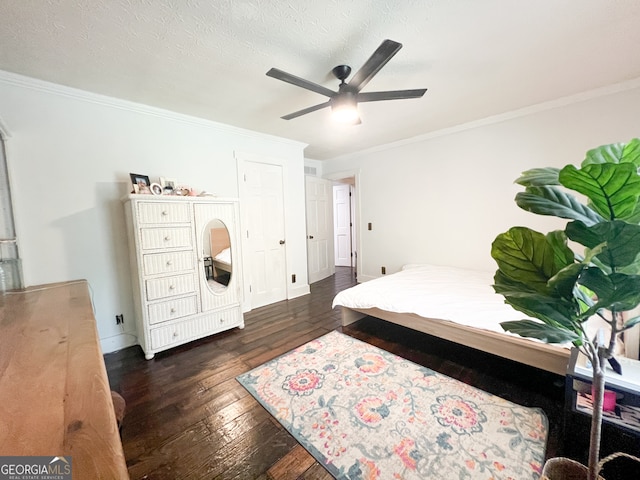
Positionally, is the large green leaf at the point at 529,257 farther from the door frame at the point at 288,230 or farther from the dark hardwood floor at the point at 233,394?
the door frame at the point at 288,230

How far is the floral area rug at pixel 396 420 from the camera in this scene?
1.24m

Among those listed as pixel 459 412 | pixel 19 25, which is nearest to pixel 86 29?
pixel 19 25

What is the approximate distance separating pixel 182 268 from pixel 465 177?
3.54m

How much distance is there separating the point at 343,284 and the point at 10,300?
390 centimetres

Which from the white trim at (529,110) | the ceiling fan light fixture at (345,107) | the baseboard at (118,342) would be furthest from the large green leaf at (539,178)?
the baseboard at (118,342)

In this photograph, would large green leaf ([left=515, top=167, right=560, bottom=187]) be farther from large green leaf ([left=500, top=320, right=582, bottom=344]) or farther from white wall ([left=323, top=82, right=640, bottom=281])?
white wall ([left=323, top=82, right=640, bottom=281])

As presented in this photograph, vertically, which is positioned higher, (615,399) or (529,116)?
(529,116)

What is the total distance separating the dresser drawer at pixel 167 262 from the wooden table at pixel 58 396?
0.91 metres

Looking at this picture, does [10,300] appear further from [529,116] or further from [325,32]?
[529,116]

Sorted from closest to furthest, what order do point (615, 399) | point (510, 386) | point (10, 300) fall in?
point (615, 399), point (10, 300), point (510, 386)

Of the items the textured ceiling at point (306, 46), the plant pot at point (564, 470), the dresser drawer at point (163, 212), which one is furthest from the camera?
the dresser drawer at point (163, 212)

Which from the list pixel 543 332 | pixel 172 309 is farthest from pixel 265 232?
pixel 543 332

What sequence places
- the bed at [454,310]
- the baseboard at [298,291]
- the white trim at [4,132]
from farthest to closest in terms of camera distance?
the baseboard at [298,291]
the white trim at [4,132]
the bed at [454,310]

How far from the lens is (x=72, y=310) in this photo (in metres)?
1.41
